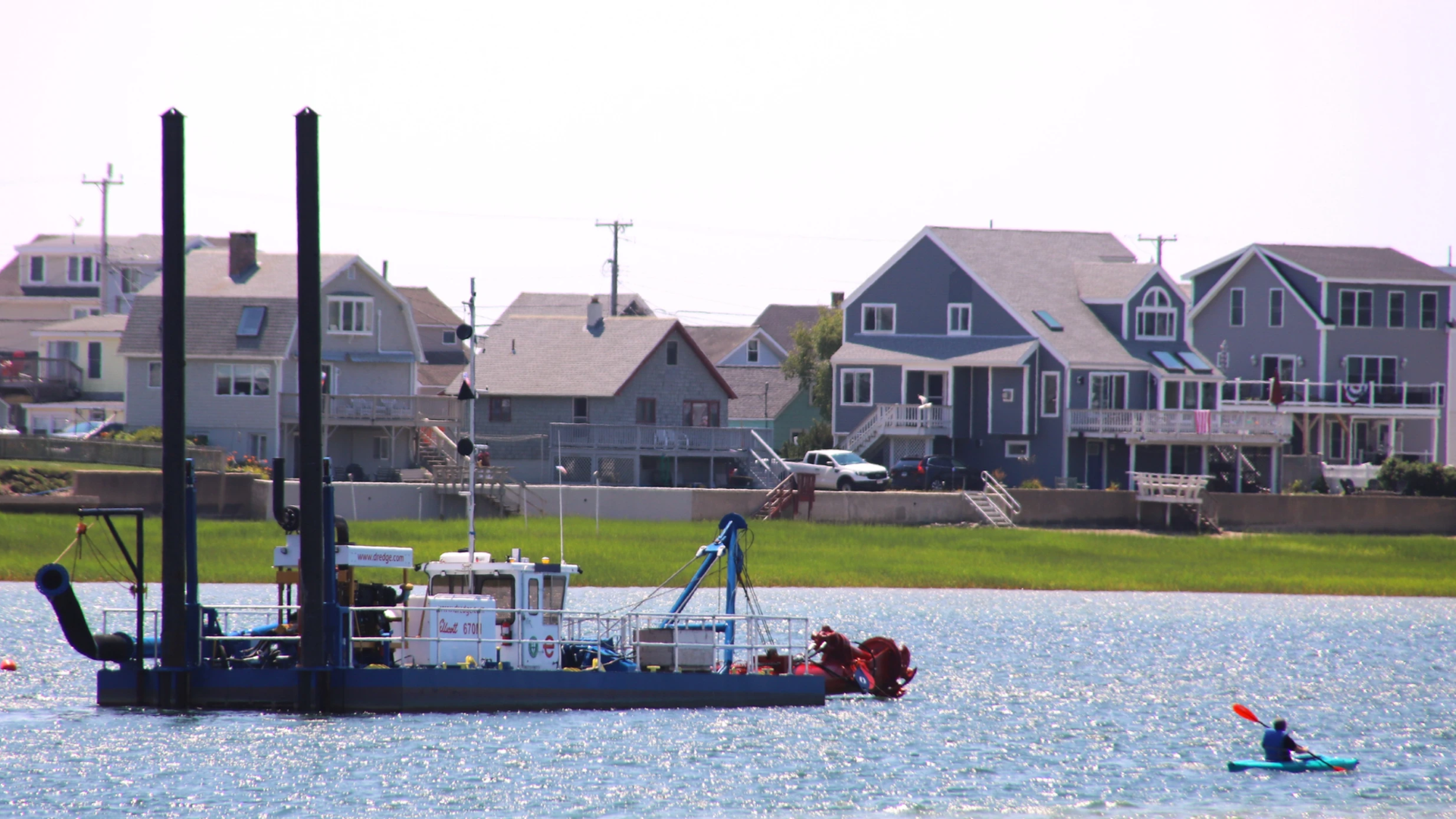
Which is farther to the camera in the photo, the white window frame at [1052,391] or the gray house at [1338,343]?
the gray house at [1338,343]

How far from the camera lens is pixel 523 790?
78.3 ft

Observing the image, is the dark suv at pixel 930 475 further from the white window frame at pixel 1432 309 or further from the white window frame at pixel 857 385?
the white window frame at pixel 1432 309

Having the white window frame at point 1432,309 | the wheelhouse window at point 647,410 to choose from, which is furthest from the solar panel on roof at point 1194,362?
the wheelhouse window at point 647,410

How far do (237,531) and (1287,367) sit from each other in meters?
52.0

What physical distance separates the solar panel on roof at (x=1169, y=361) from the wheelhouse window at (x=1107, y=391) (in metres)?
2.16

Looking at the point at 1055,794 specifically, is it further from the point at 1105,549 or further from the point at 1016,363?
the point at 1016,363

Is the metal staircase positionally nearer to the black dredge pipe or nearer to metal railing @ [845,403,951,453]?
metal railing @ [845,403,951,453]

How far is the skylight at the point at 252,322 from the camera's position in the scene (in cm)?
7300

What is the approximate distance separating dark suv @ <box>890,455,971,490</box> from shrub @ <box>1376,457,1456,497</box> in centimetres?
1722

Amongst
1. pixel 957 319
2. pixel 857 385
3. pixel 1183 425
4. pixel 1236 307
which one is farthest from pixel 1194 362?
pixel 857 385

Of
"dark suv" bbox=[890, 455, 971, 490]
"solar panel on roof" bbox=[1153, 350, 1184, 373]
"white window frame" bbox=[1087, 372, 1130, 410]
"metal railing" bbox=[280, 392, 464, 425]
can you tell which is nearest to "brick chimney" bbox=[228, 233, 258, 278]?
"metal railing" bbox=[280, 392, 464, 425]

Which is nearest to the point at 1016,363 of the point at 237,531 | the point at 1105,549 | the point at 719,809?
the point at 1105,549

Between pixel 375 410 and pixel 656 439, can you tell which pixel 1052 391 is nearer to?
pixel 656 439

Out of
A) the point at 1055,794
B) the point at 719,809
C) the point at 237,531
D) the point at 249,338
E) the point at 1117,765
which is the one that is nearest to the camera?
the point at 719,809
